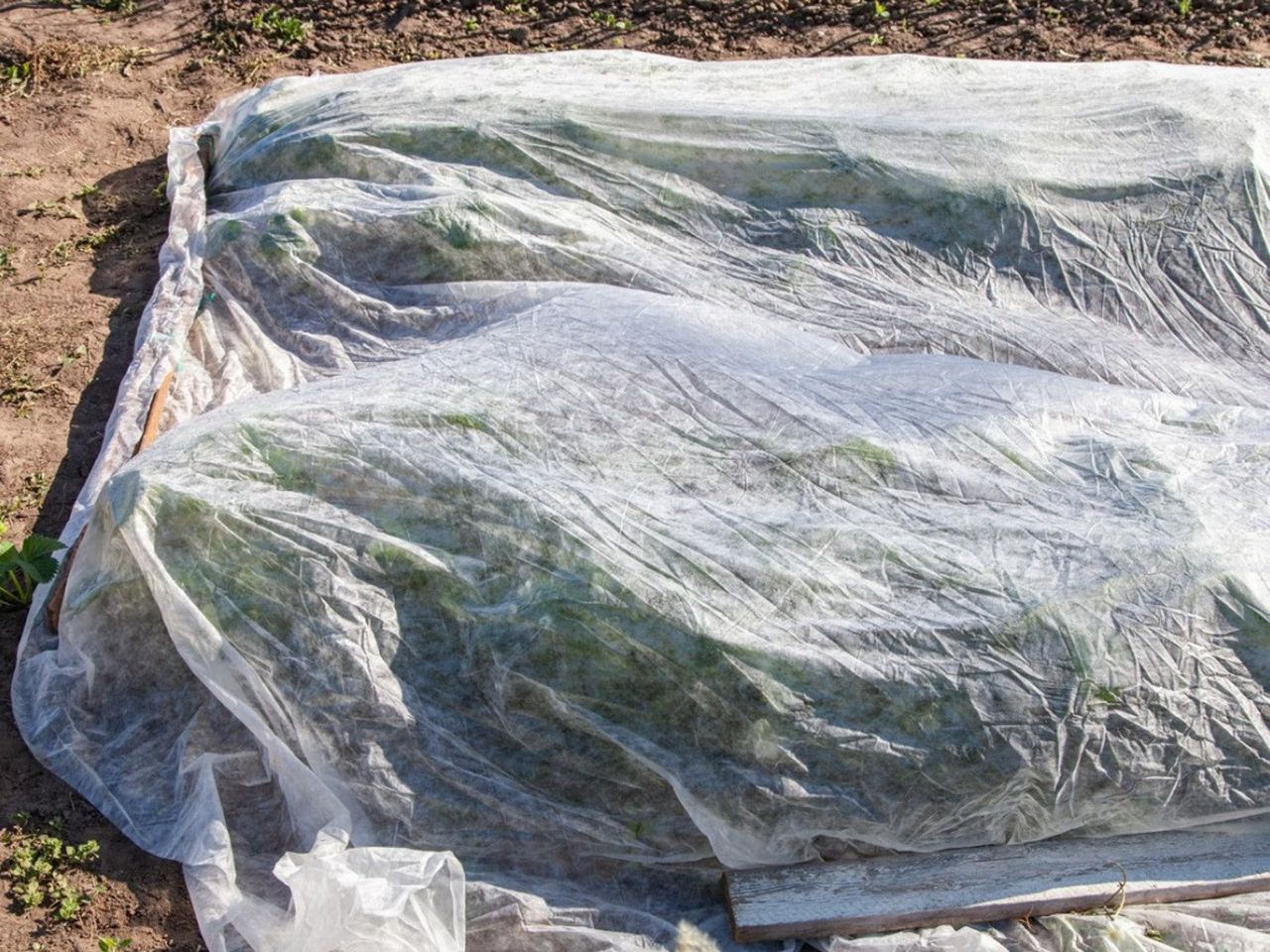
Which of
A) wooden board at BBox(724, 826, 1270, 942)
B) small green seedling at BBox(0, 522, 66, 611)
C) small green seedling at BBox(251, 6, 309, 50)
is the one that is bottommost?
wooden board at BBox(724, 826, 1270, 942)

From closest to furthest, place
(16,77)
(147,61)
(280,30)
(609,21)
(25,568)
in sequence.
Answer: (25,568) < (16,77) < (147,61) < (280,30) < (609,21)

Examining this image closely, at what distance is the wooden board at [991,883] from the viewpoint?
10.2ft

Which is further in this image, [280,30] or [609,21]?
[609,21]

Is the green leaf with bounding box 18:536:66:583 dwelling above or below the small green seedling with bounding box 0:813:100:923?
above

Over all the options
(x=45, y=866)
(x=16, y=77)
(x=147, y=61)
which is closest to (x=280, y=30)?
(x=147, y=61)

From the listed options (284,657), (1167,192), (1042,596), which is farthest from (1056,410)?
(284,657)

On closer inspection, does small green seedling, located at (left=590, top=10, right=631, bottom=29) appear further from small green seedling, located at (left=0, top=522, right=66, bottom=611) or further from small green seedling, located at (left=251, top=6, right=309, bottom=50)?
small green seedling, located at (left=0, top=522, right=66, bottom=611)

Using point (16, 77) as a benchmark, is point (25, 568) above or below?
below

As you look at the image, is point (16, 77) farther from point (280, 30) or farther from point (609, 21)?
point (609, 21)

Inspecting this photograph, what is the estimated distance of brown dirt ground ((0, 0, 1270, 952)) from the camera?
179 inches

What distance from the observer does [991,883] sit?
3188 mm

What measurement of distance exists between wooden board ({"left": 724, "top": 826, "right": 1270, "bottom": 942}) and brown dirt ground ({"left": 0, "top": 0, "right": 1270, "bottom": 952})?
204cm

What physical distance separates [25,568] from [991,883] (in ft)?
8.60

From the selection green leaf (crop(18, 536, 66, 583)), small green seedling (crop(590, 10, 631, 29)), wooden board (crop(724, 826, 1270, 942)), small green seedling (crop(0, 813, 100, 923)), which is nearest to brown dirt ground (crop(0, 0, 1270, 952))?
small green seedling (crop(590, 10, 631, 29))
